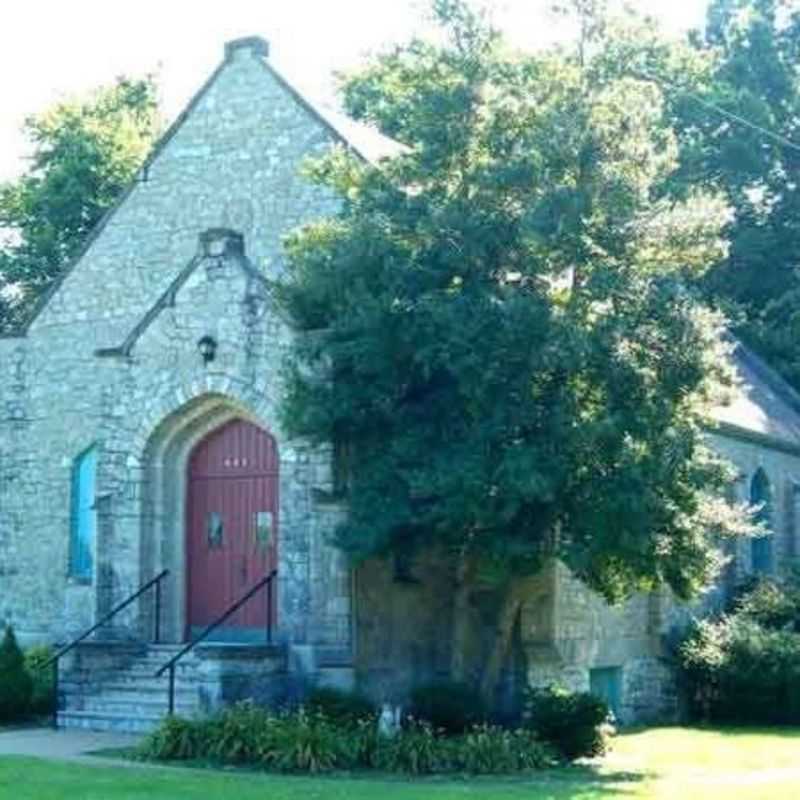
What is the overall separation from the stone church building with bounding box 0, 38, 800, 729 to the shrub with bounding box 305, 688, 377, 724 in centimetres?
63

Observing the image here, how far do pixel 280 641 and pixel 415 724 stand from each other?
10.4ft

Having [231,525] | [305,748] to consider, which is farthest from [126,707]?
[305,748]

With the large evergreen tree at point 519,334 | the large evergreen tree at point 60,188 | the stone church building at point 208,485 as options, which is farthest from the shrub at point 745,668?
the large evergreen tree at point 60,188

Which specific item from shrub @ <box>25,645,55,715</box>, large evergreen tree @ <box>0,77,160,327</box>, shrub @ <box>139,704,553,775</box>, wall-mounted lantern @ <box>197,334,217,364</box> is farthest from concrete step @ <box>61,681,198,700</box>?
large evergreen tree @ <box>0,77,160,327</box>

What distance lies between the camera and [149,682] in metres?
21.5

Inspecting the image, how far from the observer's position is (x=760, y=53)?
151ft

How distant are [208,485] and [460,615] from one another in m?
4.99

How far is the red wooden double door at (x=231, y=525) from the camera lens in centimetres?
2350

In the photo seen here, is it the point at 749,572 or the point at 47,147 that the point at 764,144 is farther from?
the point at 47,147

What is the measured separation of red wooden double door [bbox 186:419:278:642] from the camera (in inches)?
925

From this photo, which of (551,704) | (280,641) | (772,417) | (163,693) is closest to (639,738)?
(551,704)

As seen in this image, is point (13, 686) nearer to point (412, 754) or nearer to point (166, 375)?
point (166, 375)

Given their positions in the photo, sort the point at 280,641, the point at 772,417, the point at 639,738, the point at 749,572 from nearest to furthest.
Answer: the point at 280,641, the point at 639,738, the point at 749,572, the point at 772,417

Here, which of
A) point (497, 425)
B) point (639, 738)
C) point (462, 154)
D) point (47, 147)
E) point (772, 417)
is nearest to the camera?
point (497, 425)
